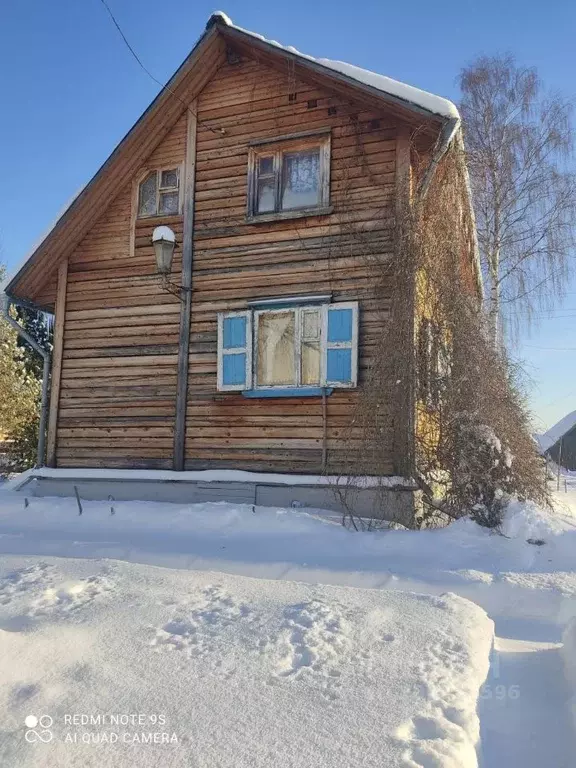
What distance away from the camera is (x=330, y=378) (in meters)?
8.09

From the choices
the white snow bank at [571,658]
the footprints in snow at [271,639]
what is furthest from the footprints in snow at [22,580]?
the white snow bank at [571,658]

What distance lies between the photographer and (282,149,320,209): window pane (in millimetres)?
8930

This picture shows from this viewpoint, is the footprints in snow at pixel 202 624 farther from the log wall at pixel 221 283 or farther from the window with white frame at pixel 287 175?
the window with white frame at pixel 287 175

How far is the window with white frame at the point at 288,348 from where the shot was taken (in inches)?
318

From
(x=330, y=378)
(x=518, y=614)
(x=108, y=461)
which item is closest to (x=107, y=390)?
(x=108, y=461)

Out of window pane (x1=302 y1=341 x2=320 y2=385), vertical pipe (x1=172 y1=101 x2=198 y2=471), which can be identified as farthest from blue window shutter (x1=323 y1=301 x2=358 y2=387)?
vertical pipe (x1=172 y1=101 x2=198 y2=471)

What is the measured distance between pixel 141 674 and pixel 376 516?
508 cm

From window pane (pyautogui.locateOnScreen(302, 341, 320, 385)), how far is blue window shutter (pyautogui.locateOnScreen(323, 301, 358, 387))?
0.23 metres

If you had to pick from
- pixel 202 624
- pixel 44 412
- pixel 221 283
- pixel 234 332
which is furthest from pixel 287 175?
pixel 202 624

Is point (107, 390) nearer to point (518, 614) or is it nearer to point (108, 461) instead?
point (108, 461)

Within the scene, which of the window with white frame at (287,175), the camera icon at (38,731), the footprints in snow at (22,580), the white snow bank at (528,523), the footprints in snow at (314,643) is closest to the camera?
the camera icon at (38,731)

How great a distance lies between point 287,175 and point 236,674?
7.94 metres

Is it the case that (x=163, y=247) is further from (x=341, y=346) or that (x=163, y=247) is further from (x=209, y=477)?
(x=209, y=477)

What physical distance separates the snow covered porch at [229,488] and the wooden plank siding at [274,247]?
353 millimetres
